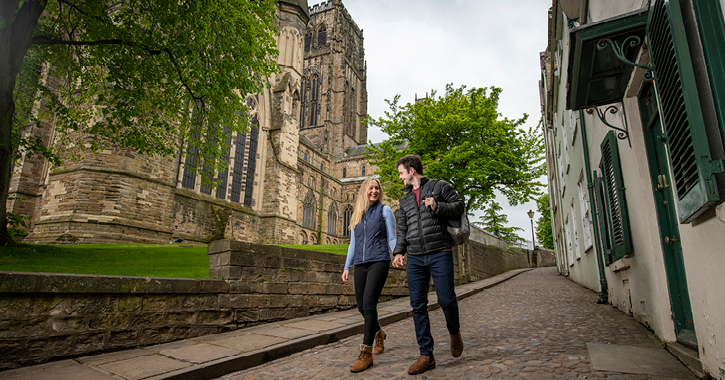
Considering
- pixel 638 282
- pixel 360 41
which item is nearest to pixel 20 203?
pixel 638 282

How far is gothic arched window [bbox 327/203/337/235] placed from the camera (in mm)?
43625

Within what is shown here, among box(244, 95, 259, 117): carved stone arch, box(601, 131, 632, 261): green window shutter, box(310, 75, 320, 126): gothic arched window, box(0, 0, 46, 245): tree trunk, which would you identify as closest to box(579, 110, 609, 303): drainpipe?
box(601, 131, 632, 261): green window shutter

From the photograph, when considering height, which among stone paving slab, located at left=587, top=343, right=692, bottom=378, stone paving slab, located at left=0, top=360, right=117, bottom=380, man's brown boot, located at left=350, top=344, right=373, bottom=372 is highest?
stone paving slab, located at left=587, top=343, right=692, bottom=378

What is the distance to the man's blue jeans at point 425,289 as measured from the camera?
122 inches

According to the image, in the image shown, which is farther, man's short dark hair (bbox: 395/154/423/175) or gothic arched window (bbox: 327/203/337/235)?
gothic arched window (bbox: 327/203/337/235)

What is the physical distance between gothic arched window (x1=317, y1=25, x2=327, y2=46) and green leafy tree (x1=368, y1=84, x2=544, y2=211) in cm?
4878

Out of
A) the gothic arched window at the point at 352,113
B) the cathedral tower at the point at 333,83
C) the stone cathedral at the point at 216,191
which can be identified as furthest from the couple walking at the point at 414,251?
the gothic arched window at the point at 352,113

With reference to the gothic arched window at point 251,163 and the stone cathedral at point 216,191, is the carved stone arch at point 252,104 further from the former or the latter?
the gothic arched window at point 251,163

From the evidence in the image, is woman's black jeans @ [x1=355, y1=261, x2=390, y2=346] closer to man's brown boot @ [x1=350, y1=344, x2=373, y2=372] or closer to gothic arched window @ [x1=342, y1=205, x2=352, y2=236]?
man's brown boot @ [x1=350, y1=344, x2=373, y2=372]

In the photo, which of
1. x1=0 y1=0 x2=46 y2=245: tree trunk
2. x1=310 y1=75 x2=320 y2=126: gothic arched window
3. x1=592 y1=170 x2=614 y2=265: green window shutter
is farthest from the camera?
x1=310 y1=75 x2=320 y2=126: gothic arched window

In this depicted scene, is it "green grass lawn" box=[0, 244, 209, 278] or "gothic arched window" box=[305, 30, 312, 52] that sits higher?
"gothic arched window" box=[305, 30, 312, 52]

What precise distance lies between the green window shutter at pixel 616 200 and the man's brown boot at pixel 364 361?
3.76 m

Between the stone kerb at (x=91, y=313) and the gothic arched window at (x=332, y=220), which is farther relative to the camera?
the gothic arched window at (x=332, y=220)

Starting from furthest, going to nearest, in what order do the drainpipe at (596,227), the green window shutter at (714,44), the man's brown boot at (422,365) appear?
the drainpipe at (596,227) < the man's brown boot at (422,365) < the green window shutter at (714,44)
